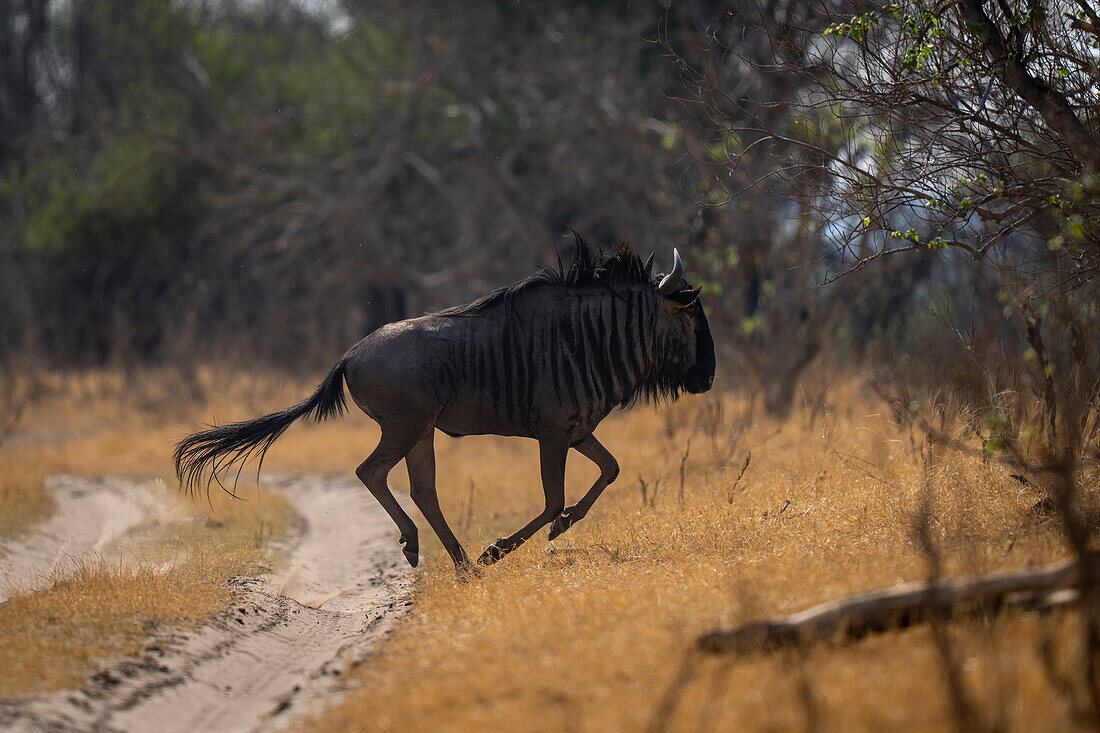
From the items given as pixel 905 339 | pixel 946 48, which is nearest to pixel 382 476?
pixel 946 48

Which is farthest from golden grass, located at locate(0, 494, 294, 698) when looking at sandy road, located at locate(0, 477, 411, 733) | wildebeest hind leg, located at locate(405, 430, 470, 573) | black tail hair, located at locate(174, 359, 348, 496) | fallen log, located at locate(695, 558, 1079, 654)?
fallen log, located at locate(695, 558, 1079, 654)

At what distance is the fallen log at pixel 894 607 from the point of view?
368 centimetres

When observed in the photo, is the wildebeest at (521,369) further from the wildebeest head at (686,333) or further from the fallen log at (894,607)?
the fallen log at (894,607)

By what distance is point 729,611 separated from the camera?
439cm

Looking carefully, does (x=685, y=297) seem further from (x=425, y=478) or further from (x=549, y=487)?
(x=425, y=478)

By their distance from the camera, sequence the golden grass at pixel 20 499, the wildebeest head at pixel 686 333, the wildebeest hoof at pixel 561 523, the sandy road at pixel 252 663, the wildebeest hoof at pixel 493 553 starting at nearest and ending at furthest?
1. the sandy road at pixel 252 663
2. the wildebeest hoof at pixel 493 553
3. the wildebeest hoof at pixel 561 523
4. the wildebeest head at pixel 686 333
5. the golden grass at pixel 20 499

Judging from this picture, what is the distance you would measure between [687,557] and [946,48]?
11.5 feet

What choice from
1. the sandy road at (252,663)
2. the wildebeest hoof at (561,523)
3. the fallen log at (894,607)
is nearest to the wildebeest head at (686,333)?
the wildebeest hoof at (561,523)

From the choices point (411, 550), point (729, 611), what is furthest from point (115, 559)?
point (729, 611)

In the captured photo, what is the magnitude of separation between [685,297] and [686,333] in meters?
0.25

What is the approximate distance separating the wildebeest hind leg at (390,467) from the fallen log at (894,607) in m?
3.11

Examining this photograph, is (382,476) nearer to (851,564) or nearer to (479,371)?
(479,371)

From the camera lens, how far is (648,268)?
6.84 meters

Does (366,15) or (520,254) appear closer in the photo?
(366,15)
